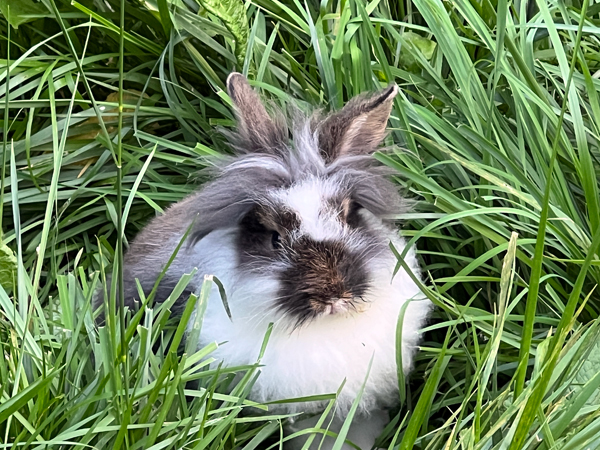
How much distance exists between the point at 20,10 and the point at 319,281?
1750 mm

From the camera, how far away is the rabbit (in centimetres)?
160

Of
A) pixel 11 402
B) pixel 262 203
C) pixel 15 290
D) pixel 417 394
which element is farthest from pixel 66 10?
pixel 417 394

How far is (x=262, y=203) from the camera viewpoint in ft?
5.52

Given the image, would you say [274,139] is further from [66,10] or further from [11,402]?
[66,10]

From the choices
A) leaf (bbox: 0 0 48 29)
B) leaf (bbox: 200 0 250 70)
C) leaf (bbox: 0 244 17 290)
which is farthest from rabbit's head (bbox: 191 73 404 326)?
leaf (bbox: 0 0 48 29)

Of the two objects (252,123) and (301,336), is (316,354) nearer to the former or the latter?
(301,336)

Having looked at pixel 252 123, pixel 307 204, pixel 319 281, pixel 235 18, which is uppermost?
pixel 235 18

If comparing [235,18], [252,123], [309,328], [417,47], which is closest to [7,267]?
[252,123]

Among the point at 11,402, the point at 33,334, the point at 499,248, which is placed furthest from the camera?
the point at 499,248

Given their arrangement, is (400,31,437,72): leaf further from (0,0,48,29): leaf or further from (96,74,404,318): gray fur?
(0,0,48,29): leaf

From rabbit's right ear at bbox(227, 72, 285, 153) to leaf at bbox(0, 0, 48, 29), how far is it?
1.11 metres

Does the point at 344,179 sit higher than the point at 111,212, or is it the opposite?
the point at 344,179

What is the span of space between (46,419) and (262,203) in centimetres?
69

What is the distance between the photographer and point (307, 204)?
5.38ft
